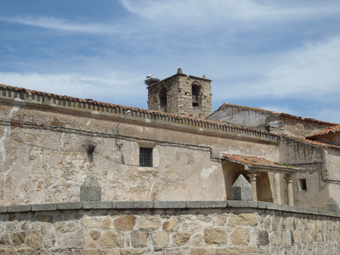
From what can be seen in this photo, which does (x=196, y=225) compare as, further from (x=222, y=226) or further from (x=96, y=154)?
(x=96, y=154)

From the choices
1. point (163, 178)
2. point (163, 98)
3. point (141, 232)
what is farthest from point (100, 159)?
point (163, 98)

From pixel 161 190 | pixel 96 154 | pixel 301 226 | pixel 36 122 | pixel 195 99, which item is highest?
pixel 195 99

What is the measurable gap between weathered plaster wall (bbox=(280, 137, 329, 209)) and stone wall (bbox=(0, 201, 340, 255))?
11569 millimetres

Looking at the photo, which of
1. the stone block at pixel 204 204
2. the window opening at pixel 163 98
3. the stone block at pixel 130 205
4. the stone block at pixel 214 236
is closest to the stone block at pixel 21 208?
the stone block at pixel 130 205

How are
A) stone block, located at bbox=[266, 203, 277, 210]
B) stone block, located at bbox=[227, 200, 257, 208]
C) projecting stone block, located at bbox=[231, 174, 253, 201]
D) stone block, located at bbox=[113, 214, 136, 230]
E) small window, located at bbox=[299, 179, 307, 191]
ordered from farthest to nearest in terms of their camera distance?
small window, located at bbox=[299, 179, 307, 191] < stone block, located at bbox=[266, 203, 277, 210] < projecting stone block, located at bbox=[231, 174, 253, 201] < stone block, located at bbox=[227, 200, 257, 208] < stone block, located at bbox=[113, 214, 136, 230]

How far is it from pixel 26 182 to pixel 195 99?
52.1 feet

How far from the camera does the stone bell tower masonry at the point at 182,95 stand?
83.0 ft

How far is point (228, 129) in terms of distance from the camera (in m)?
17.4

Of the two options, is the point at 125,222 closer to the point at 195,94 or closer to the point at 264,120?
the point at 264,120

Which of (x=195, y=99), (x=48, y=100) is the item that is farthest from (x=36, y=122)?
(x=195, y=99)

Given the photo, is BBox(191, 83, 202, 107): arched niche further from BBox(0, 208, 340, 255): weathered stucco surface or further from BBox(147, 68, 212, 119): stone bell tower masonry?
BBox(0, 208, 340, 255): weathered stucco surface

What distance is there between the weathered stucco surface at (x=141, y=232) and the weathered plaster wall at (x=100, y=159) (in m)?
5.92

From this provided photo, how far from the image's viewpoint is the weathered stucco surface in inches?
227

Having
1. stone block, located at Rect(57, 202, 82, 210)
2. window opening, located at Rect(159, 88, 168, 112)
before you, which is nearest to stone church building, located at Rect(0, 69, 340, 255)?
stone block, located at Rect(57, 202, 82, 210)
